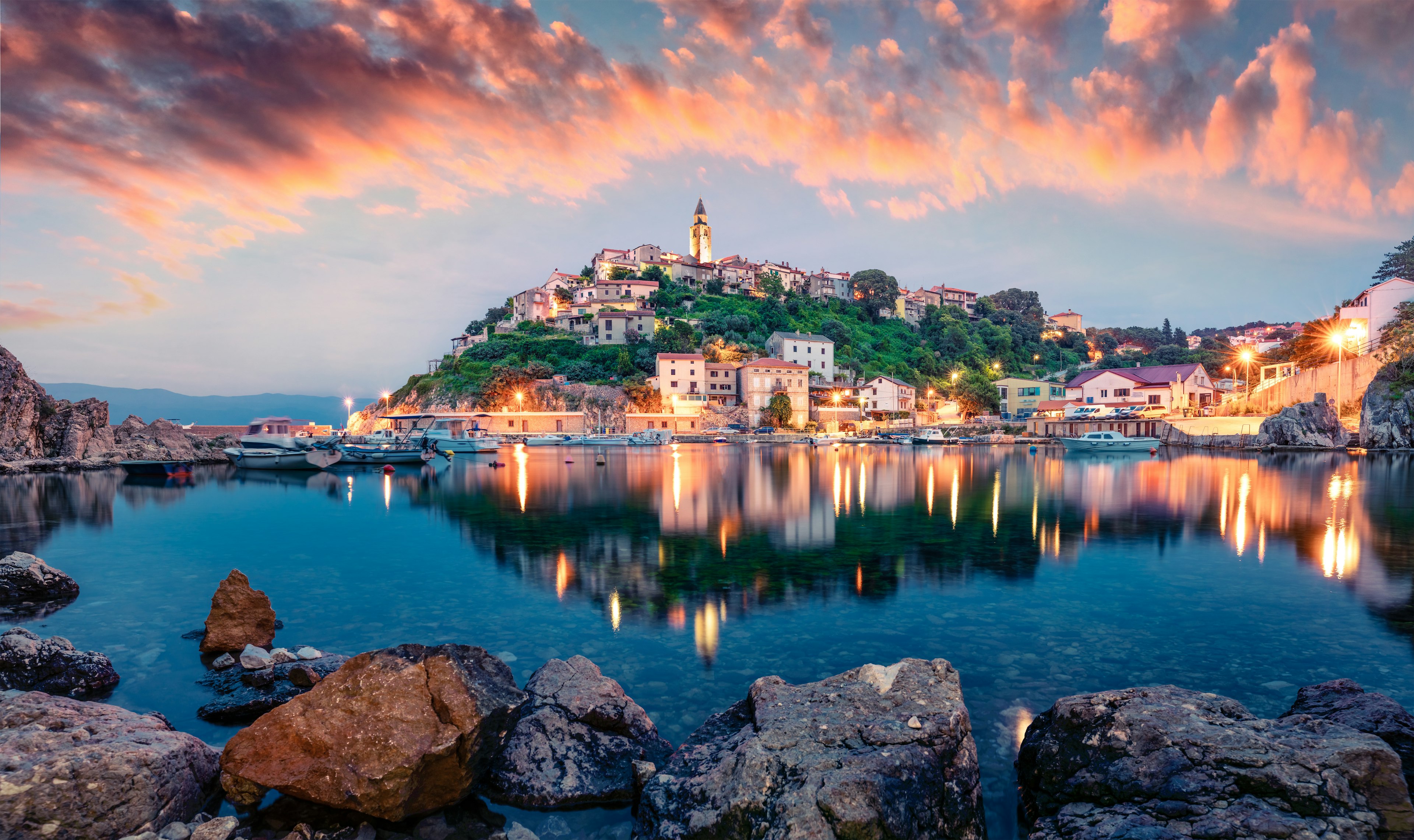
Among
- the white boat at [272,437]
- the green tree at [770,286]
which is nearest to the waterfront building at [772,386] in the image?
the green tree at [770,286]

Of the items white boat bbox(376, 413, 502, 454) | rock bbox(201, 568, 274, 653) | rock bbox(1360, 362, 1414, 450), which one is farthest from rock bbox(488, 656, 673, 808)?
rock bbox(1360, 362, 1414, 450)

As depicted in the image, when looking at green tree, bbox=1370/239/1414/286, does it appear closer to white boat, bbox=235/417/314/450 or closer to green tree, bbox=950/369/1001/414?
green tree, bbox=950/369/1001/414

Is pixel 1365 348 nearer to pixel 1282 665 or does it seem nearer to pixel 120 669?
pixel 1282 665

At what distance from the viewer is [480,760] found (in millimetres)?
4867

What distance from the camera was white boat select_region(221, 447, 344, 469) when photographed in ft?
134

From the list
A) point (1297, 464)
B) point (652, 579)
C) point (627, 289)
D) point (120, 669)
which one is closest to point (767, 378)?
point (627, 289)

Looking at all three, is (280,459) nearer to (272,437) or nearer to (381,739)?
(272,437)

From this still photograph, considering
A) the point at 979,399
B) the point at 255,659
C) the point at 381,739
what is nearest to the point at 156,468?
the point at 255,659

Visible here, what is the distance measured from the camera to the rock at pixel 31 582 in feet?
34.2

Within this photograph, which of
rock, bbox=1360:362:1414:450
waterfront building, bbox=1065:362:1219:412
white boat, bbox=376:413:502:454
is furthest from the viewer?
waterfront building, bbox=1065:362:1219:412

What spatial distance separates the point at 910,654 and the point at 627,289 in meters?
92.6

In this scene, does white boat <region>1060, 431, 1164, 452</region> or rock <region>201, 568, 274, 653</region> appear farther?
white boat <region>1060, 431, 1164, 452</region>

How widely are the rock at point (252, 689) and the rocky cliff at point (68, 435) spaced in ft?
155

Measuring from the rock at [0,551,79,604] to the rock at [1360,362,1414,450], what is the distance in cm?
6735
